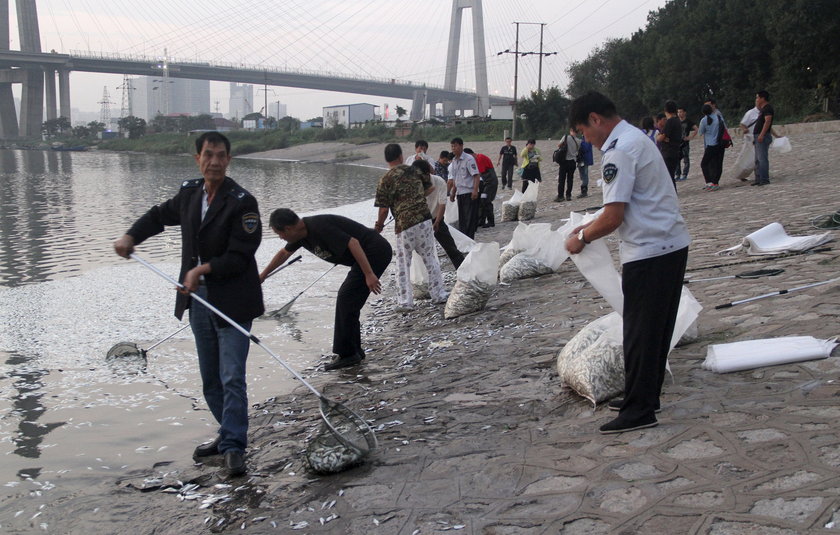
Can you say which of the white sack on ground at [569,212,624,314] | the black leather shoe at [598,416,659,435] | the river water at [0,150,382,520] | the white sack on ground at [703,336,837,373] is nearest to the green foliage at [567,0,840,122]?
the river water at [0,150,382,520]

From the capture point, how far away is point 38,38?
96.6m

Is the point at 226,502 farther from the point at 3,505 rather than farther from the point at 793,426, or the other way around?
the point at 793,426

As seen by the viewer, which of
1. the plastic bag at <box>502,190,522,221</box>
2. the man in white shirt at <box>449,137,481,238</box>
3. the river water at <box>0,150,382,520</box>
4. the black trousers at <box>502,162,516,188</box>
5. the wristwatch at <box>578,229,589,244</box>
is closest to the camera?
the wristwatch at <box>578,229,589,244</box>

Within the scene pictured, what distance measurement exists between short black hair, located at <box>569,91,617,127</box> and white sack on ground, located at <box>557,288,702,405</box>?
1377 mm

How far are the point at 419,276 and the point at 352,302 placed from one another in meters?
2.34

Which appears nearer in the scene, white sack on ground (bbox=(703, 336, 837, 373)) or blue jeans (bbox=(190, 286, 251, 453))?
blue jeans (bbox=(190, 286, 251, 453))

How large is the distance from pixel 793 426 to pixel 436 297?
514cm

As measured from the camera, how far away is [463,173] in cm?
1231

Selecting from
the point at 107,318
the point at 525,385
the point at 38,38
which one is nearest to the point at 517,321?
the point at 525,385

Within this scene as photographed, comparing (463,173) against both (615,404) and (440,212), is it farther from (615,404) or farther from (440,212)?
(615,404)

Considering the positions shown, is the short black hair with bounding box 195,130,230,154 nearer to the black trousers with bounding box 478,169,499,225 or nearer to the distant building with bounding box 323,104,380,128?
the black trousers with bounding box 478,169,499,225

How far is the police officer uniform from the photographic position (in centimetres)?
382

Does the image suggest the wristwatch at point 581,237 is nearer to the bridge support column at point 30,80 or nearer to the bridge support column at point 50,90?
the bridge support column at point 30,80

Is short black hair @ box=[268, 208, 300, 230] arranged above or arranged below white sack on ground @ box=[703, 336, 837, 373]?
above
